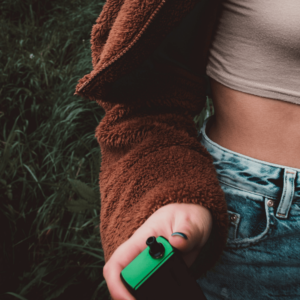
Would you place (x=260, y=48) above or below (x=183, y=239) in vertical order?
above

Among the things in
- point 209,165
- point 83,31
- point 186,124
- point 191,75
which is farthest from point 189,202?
point 83,31

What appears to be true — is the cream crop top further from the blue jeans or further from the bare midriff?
the blue jeans

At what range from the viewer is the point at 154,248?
15.1 inches

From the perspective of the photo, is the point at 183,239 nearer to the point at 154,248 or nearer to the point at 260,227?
the point at 154,248

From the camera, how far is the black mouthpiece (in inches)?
15.0

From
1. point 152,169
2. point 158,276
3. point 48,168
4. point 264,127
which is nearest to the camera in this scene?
point 158,276

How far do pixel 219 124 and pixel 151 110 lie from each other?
0.23 metres

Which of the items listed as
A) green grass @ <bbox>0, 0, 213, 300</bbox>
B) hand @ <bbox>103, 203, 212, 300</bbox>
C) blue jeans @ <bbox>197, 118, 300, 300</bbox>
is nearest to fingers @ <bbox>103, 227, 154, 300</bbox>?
hand @ <bbox>103, 203, 212, 300</bbox>

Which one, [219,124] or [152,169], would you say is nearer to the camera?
[152,169]

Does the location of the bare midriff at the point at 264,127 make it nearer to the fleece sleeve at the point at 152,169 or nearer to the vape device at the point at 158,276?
the fleece sleeve at the point at 152,169

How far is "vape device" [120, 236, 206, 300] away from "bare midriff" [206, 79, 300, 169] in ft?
1.48

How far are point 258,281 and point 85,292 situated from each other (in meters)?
1.26

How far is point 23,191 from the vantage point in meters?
2.01

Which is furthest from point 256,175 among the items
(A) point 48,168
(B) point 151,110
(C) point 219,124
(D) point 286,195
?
(A) point 48,168
